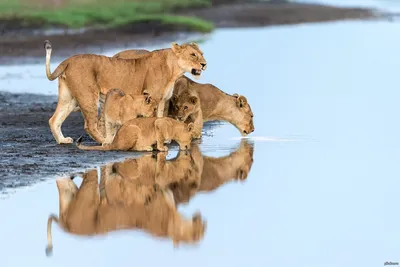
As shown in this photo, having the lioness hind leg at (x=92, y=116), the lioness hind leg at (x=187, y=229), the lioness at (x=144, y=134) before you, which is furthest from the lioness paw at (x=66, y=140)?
the lioness hind leg at (x=187, y=229)

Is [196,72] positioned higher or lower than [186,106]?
higher

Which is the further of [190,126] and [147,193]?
[190,126]

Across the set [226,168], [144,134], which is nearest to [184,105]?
[144,134]

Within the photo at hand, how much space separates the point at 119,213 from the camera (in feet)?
33.1

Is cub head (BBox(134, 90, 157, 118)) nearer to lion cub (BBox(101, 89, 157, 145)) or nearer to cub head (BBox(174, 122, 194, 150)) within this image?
lion cub (BBox(101, 89, 157, 145))

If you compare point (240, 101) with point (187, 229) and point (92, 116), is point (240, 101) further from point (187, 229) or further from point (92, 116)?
point (187, 229)

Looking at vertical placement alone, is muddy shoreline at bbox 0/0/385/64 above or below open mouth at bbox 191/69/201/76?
above

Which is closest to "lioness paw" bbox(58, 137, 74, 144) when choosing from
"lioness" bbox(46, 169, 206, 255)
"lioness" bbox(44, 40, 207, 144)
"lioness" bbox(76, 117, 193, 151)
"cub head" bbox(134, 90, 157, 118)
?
"lioness" bbox(44, 40, 207, 144)

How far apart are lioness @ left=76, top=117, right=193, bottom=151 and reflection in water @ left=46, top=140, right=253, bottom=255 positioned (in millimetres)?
160

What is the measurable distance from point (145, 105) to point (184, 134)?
48 centimetres

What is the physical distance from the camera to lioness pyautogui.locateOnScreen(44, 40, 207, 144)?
1368 cm

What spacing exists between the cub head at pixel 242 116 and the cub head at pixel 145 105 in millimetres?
1946

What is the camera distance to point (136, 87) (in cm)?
1391

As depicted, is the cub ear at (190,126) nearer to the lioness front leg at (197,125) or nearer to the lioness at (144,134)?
the lioness at (144,134)
